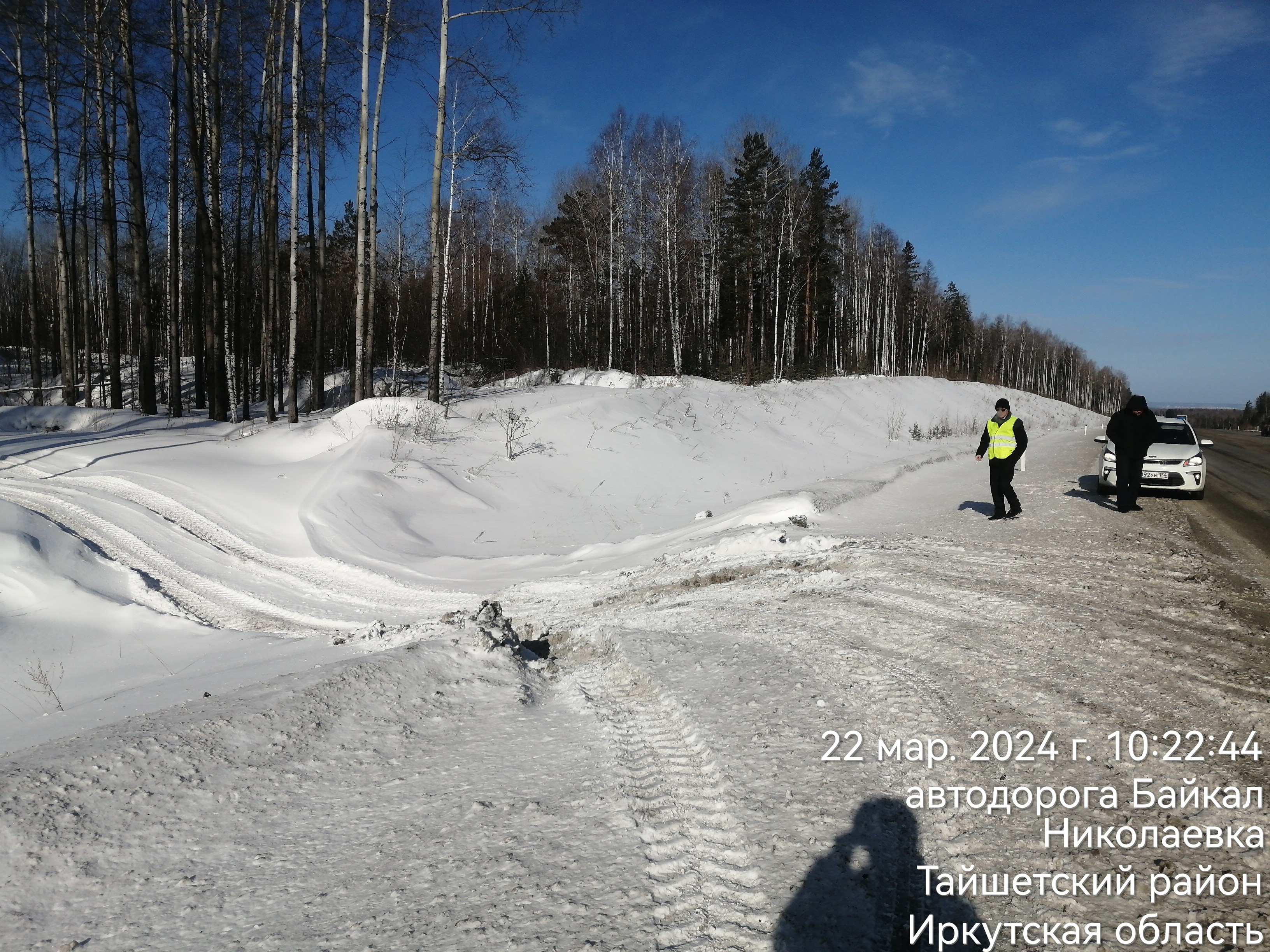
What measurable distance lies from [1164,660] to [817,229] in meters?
38.3

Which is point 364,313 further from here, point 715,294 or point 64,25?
point 715,294

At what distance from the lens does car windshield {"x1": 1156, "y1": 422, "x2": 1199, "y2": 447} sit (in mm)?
12234

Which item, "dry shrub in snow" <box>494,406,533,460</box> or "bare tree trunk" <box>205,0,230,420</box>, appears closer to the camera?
"dry shrub in snow" <box>494,406,533,460</box>

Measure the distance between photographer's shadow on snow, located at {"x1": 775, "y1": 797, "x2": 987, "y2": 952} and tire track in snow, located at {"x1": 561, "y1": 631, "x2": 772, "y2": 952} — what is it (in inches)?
5.6

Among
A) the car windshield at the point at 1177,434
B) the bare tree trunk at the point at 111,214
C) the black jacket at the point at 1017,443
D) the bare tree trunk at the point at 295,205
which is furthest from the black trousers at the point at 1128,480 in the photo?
the bare tree trunk at the point at 111,214

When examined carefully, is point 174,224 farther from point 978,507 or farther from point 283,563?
point 978,507

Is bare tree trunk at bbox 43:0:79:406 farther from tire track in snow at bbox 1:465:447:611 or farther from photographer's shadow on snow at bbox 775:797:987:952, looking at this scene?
photographer's shadow on snow at bbox 775:797:987:952

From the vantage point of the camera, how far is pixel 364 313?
15.8 m

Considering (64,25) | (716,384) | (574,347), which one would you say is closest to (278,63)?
(64,25)

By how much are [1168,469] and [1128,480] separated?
219cm

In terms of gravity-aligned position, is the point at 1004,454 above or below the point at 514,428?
below

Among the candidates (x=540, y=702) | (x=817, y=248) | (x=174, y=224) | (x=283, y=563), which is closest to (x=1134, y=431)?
(x=540, y=702)

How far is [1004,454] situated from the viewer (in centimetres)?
968

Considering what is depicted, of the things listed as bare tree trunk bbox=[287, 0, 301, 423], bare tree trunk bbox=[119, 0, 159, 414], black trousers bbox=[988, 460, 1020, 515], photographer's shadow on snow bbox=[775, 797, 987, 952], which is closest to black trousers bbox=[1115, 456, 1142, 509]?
black trousers bbox=[988, 460, 1020, 515]
